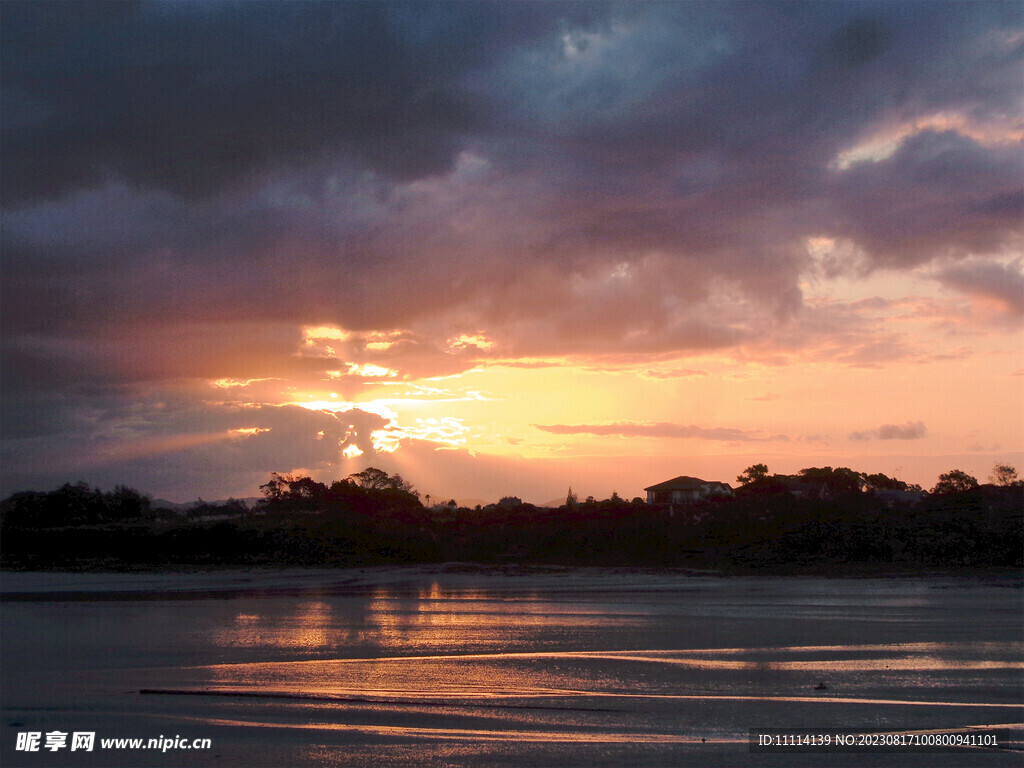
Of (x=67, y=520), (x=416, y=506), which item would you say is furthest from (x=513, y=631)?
(x=67, y=520)

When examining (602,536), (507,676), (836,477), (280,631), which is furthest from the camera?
(836,477)

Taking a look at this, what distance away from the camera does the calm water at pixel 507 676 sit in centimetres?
955

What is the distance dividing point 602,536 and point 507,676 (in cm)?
3432

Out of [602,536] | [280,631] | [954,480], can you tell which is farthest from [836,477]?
[280,631]

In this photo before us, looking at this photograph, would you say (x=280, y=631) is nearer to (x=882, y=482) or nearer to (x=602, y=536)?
(x=602, y=536)

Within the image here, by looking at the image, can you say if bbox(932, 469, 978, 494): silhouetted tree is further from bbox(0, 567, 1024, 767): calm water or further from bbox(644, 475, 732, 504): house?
bbox(0, 567, 1024, 767): calm water

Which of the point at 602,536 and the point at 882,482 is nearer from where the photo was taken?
the point at 602,536

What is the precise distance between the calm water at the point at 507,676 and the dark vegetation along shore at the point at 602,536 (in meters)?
16.2

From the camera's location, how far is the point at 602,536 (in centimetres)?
4691

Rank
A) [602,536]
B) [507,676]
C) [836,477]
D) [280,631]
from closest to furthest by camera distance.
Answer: [507,676], [280,631], [602,536], [836,477]

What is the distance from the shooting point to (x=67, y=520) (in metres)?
61.3

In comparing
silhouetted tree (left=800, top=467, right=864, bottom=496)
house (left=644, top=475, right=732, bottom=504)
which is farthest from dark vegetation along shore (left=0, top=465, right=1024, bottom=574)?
house (left=644, top=475, right=732, bottom=504)

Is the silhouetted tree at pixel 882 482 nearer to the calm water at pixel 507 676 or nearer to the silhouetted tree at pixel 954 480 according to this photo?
the silhouetted tree at pixel 954 480

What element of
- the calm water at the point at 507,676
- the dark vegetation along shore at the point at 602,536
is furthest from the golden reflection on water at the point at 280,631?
the dark vegetation along shore at the point at 602,536
